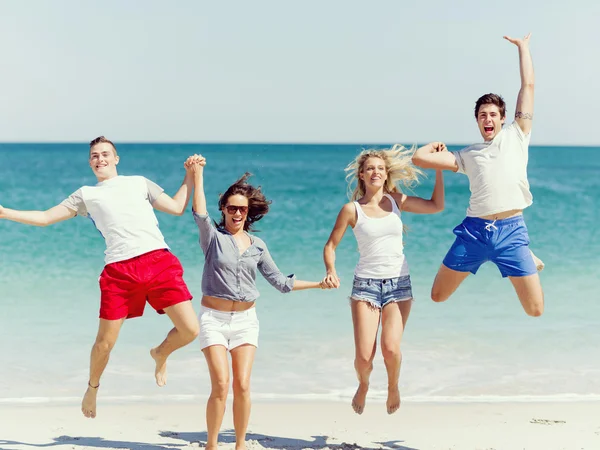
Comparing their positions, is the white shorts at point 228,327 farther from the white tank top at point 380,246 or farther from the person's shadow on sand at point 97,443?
the person's shadow on sand at point 97,443

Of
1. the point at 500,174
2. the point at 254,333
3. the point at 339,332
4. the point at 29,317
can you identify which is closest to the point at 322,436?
the point at 254,333

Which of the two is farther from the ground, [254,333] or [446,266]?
[446,266]

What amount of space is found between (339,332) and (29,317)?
4008 millimetres

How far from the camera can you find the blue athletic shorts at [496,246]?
21.6ft

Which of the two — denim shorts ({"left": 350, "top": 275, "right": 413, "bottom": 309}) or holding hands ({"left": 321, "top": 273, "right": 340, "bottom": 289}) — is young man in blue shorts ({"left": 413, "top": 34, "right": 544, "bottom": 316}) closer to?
denim shorts ({"left": 350, "top": 275, "right": 413, "bottom": 309})

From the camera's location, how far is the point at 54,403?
8.06 metres

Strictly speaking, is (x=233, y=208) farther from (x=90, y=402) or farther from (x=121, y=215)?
(x=90, y=402)

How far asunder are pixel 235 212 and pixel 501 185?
2.00m

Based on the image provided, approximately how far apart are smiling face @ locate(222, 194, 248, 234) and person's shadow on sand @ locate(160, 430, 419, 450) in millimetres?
1790

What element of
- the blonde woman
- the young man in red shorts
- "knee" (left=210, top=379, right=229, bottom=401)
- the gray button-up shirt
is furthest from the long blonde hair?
"knee" (left=210, top=379, right=229, bottom=401)

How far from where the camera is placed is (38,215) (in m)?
6.06

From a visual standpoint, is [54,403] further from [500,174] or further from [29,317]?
[500,174]

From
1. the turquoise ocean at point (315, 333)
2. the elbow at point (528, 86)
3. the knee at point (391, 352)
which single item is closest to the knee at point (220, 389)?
the knee at point (391, 352)

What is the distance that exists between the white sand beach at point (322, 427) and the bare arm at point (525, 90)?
2440 mm
